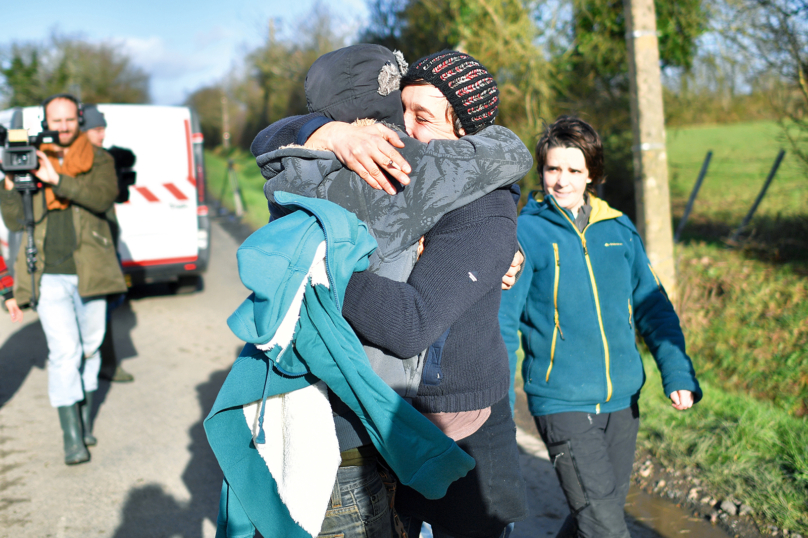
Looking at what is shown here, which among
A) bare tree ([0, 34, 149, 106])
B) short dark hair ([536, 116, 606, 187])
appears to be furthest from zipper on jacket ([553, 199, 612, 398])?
bare tree ([0, 34, 149, 106])

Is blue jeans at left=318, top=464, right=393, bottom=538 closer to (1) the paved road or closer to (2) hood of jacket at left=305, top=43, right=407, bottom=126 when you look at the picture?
(2) hood of jacket at left=305, top=43, right=407, bottom=126

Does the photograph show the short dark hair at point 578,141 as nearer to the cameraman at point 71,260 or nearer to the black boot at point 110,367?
the cameraman at point 71,260

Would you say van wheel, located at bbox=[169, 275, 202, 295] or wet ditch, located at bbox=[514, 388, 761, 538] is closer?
wet ditch, located at bbox=[514, 388, 761, 538]

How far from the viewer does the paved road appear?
3205 mm

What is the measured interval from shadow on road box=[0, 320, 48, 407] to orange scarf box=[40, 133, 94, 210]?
1931 mm

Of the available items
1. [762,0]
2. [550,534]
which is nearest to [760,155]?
[762,0]

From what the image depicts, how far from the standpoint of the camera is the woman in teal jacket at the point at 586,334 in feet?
7.89

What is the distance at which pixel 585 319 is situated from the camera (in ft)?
8.21

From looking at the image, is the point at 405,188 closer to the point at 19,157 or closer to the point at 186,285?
the point at 19,157

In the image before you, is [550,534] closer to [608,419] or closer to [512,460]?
[608,419]

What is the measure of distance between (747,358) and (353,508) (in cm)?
482

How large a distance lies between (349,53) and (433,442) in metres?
0.94

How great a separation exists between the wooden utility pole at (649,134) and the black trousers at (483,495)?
391cm

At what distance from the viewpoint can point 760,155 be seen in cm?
1469
